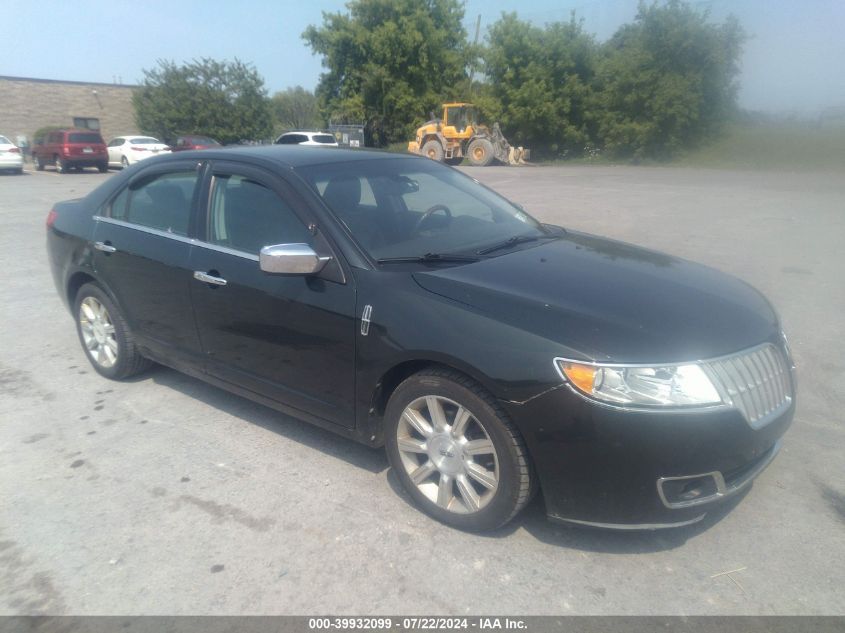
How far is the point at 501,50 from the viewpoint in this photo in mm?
38719

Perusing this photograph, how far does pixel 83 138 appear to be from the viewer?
1045 inches

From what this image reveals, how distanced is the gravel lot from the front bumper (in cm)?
30

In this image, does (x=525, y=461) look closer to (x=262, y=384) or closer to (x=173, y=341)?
(x=262, y=384)

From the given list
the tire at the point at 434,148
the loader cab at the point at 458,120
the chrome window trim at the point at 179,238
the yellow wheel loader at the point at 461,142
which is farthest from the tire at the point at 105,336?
the loader cab at the point at 458,120

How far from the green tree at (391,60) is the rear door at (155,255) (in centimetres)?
4187

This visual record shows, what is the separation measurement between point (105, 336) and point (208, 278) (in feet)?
5.11

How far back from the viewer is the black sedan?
266 centimetres

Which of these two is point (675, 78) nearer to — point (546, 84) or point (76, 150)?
point (546, 84)

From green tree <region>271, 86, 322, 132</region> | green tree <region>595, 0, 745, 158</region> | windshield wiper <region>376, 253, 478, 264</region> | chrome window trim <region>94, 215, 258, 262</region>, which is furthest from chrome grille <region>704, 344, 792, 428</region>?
green tree <region>271, 86, 322, 132</region>

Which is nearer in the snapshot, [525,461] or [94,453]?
[525,461]

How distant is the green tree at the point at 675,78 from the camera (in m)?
33.3

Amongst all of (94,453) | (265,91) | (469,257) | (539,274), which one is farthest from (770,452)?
(265,91)

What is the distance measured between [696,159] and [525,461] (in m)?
34.2

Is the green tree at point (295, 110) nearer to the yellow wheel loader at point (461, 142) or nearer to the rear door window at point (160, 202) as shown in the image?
the yellow wheel loader at point (461, 142)
